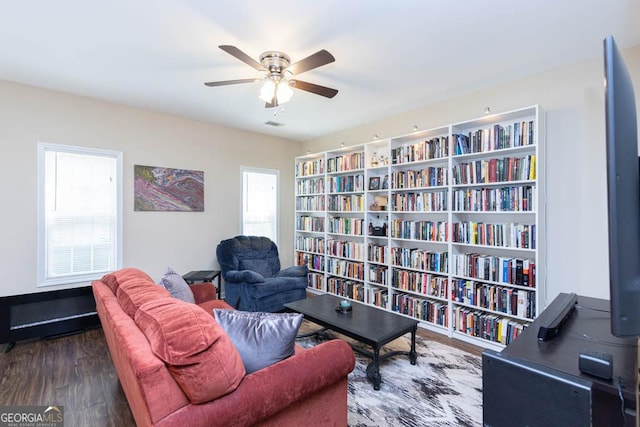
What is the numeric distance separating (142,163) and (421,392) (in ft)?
12.8

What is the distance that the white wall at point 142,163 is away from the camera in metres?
3.08

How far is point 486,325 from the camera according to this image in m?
2.96

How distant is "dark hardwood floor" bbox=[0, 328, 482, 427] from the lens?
6.52 feet

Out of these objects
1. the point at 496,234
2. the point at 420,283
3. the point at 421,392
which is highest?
the point at 496,234

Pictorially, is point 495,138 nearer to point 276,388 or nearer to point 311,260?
point 276,388

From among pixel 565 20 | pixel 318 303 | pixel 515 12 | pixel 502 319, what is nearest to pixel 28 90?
pixel 318 303

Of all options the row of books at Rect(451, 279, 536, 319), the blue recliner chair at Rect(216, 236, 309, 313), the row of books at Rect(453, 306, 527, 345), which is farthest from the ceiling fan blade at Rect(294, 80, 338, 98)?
the row of books at Rect(453, 306, 527, 345)

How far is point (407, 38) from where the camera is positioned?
231 cm

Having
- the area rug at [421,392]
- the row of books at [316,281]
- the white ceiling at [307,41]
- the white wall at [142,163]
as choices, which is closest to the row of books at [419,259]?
the area rug at [421,392]

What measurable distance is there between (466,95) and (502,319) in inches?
93.3

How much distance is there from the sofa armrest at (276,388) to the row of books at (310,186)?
11.2 feet

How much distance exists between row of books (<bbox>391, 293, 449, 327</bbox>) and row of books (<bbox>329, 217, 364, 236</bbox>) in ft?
3.28

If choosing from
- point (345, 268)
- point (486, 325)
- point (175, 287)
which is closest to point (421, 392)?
point (486, 325)

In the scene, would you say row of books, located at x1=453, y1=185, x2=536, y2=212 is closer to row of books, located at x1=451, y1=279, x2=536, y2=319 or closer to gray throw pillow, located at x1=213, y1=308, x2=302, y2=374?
row of books, located at x1=451, y1=279, x2=536, y2=319
